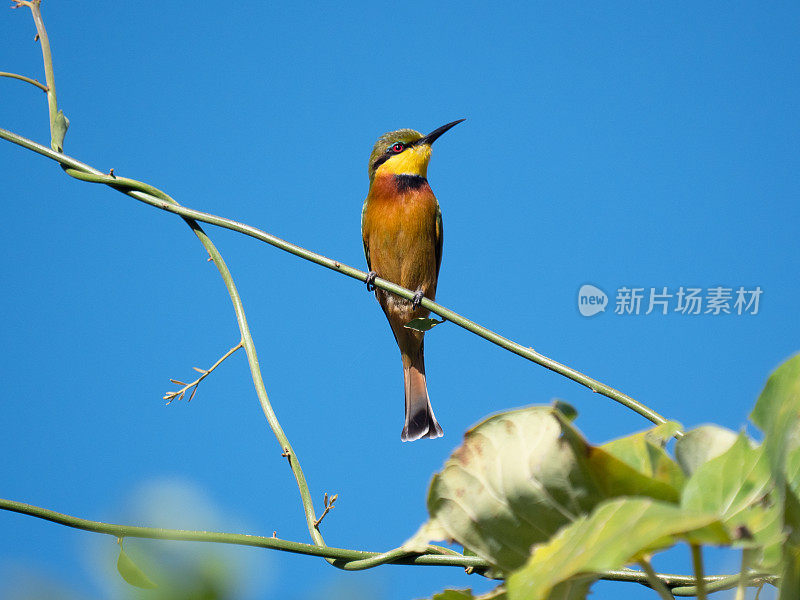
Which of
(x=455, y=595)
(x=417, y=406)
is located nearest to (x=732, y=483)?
(x=455, y=595)

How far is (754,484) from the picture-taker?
0.32 meters

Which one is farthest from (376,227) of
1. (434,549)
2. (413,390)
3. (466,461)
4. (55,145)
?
(466,461)

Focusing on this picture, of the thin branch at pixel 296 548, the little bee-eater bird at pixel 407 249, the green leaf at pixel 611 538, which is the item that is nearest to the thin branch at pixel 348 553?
the thin branch at pixel 296 548

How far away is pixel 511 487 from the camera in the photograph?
0.35 metres

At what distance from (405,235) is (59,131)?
250 centimetres

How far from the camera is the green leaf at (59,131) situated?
1.23m

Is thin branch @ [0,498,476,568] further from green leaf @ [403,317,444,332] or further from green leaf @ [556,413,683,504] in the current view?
green leaf @ [403,317,444,332]

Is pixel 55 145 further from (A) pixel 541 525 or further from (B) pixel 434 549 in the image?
(A) pixel 541 525

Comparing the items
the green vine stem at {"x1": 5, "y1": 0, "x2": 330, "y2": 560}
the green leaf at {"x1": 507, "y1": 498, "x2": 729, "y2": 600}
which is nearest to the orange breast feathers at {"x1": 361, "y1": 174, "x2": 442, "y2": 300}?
the green vine stem at {"x1": 5, "y1": 0, "x2": 330, "y2": 560}

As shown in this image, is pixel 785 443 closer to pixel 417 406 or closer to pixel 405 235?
pixel 417 406

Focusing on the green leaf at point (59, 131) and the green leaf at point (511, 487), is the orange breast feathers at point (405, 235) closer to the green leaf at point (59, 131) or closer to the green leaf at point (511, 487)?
the green leaf at point (59, 131)

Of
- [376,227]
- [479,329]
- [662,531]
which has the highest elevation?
[376,227]

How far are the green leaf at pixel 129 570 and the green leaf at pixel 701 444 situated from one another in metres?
0.24

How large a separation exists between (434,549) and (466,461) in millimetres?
319
